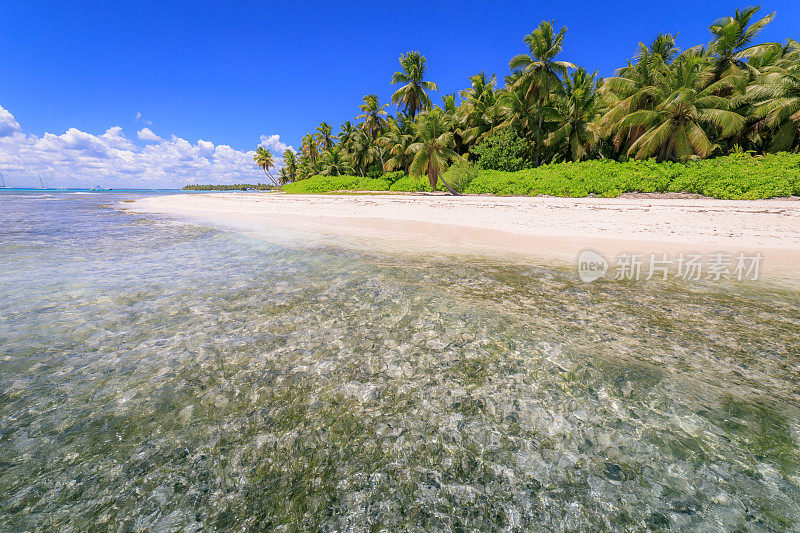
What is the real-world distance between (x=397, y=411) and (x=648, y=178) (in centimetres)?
2199

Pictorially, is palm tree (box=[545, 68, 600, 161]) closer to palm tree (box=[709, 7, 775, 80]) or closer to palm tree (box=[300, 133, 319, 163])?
palm tree (box=[709, 7, 775, 80])

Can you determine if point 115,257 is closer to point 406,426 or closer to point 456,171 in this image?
point 406,426

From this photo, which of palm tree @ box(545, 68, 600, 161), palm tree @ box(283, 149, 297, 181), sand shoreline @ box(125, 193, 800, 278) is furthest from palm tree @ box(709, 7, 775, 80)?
palm tree @ box(283, 149, 297, 181)

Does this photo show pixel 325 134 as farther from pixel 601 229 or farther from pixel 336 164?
pixel 601 229

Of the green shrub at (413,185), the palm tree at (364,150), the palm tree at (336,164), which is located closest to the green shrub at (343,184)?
the green shrub at (413,185)

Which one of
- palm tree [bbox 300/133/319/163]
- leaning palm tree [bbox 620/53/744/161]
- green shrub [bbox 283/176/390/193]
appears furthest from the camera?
palm tree [bbox 300/133/319/163]

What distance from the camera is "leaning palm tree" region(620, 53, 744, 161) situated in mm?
19375

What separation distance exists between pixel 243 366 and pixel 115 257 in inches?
264

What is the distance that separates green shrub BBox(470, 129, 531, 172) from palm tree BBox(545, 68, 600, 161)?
254 cm

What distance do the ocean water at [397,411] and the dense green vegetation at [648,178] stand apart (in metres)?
14.9

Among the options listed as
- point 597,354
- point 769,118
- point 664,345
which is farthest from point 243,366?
point 769,118

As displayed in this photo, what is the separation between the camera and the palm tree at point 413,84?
3241cm

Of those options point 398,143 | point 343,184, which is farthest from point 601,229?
point 343,184

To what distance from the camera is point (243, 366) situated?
287 cm
